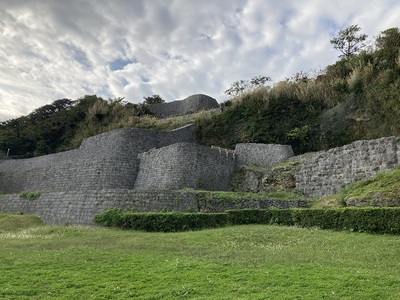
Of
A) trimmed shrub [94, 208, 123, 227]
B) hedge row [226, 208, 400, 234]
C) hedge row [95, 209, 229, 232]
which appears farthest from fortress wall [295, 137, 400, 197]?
trimmed shrub [94, 208, 123, 227]

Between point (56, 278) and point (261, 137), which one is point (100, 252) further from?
point (261, 137)

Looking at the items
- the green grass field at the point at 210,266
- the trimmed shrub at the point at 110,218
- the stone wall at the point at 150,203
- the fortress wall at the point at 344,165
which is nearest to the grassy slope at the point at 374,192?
the fortress wall at the point at 344,165

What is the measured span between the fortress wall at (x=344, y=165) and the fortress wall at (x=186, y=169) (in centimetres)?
490

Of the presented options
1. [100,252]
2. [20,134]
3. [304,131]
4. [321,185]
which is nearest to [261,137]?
[304,131]

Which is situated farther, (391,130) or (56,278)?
(391,130)

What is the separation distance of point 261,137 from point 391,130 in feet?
31.3

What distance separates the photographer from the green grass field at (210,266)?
580cm

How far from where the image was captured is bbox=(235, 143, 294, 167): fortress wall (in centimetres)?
2358

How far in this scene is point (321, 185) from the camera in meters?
18.5

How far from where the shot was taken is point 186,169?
69.5 feet

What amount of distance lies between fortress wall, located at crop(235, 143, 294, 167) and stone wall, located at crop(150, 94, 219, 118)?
18159 mm

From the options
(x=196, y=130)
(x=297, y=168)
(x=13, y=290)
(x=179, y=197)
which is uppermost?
(x=196, y=130)

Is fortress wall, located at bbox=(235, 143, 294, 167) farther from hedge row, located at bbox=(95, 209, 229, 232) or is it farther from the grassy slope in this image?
hedge row, located at bbox=(95, 209, 229, 232)

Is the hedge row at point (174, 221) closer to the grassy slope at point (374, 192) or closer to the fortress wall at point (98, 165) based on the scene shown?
the grassy slope at point (374, 192)
